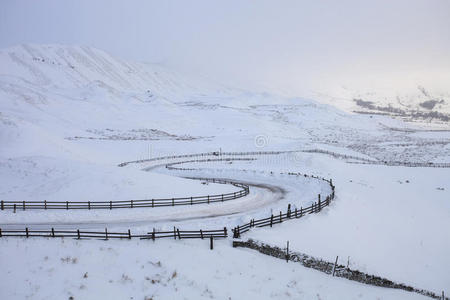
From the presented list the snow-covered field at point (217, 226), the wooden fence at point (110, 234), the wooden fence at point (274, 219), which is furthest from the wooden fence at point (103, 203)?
the wooden fence at point (274, 219)

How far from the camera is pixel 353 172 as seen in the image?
179 ft

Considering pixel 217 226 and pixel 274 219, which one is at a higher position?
pixel 274 219

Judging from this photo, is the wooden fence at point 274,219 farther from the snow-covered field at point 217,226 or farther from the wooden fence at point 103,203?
the wooden fence at point 103,203

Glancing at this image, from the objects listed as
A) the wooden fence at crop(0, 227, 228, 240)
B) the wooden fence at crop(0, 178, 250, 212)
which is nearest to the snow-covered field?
the wooden fence at crop(0, 227, 228, 240)

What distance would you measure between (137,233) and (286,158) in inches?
1937

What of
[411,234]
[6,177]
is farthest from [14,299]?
[411,234]

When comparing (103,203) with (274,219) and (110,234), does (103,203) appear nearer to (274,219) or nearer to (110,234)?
(110,234)

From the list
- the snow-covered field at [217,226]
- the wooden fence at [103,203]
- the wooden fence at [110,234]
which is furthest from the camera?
the wooden fence at [103,203]

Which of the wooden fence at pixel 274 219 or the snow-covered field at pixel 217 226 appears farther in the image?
the wooden fence at pixel 274 219

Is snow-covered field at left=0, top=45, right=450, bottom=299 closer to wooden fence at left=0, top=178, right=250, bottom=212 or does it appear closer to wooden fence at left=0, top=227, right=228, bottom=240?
wooden fence at left=0, top=227, right=228, bottom=240

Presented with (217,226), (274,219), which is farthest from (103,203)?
(274,219)

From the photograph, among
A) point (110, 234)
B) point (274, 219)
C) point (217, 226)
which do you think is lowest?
point (217, 226)

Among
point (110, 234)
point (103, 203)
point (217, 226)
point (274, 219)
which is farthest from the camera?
point (103, 203)

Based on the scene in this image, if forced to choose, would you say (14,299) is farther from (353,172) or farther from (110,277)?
(353,172)
